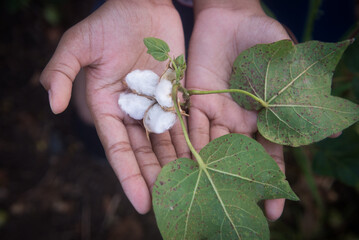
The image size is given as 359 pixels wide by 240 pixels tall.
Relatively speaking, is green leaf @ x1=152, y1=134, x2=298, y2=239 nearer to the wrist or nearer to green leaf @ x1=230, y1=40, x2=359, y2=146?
green leaf @ x1=230, y1=40, x2=359, y2=146

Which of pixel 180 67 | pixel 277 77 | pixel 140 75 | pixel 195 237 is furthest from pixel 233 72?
pixel 195 237

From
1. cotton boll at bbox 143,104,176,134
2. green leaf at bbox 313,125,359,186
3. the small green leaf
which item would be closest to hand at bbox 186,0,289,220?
cotton boll at bbox 143,104,176,134

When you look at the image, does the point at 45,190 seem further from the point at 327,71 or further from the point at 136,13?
the point at 327,71

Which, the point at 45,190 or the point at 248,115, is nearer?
the point at 248,115

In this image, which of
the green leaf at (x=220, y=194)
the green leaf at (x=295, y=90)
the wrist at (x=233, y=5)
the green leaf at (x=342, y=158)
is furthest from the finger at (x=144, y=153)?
the green leaf at (x=342, y=158)

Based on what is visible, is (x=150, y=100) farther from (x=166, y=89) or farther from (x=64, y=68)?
(x=64, y=68)

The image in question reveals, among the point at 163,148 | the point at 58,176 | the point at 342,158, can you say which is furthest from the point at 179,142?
the point at 58,176
